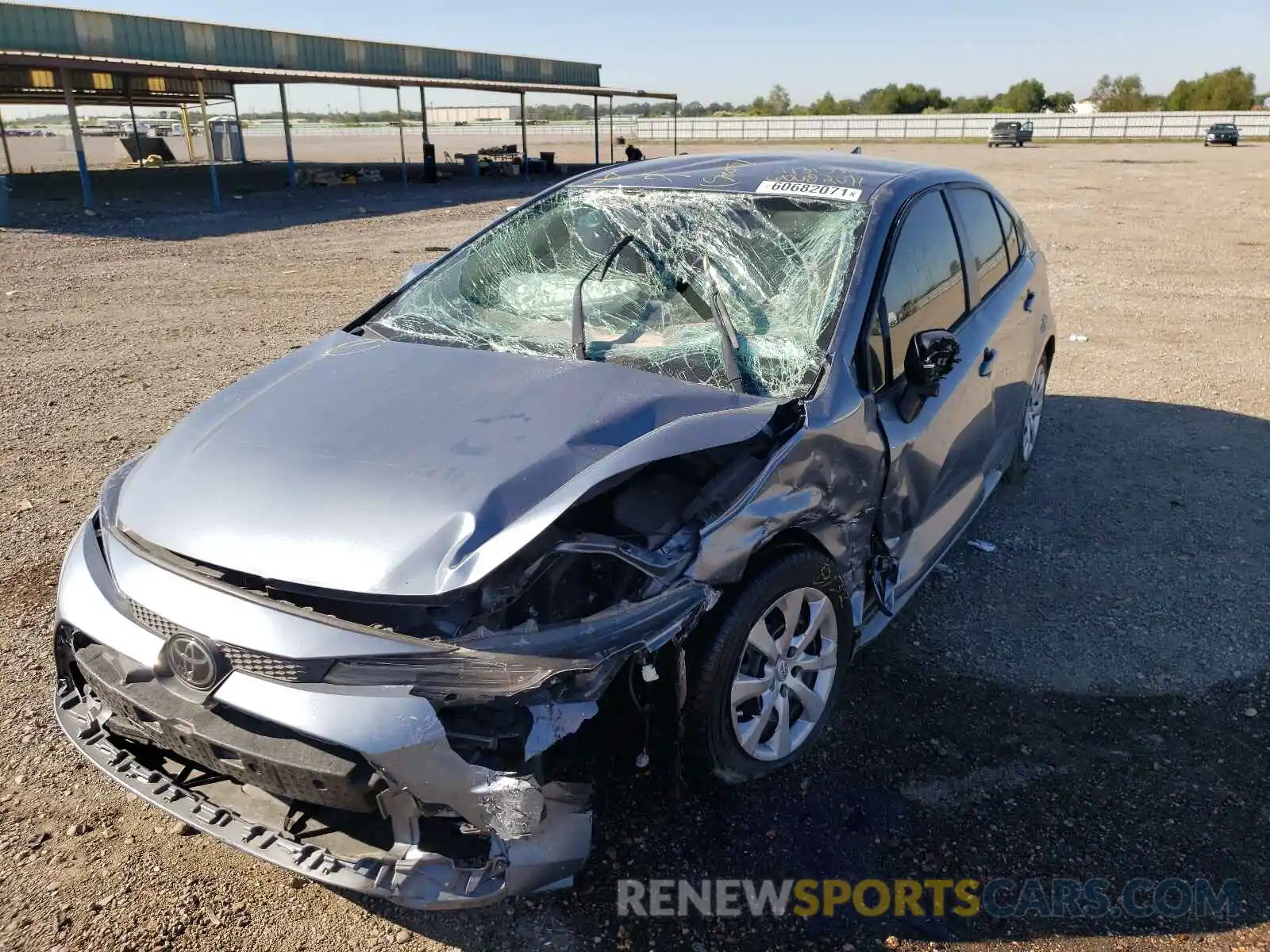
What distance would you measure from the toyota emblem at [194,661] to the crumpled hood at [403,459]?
20 cm

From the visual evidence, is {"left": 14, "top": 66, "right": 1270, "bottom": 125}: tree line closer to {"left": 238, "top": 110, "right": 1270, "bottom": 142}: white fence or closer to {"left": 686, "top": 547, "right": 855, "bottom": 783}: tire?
{"left": 238, "top": 110, "right": 1270, "bottom": 142}: white fence

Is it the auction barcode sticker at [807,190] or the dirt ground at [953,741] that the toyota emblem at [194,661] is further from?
the auction barcode sticker at [807,190]

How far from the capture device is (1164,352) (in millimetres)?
8094

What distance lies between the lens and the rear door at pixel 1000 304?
165 inches

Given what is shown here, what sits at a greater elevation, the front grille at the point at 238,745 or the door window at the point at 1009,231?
the door window at the point at 1009,231

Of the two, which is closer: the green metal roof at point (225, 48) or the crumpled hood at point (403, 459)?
the crumpled hood at point (403, 459)

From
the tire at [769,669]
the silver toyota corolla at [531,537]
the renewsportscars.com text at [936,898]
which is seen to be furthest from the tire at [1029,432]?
the renewsportscars.com text at [936,898]

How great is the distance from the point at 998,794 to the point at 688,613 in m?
1.29

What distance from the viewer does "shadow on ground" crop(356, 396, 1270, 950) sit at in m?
2.48

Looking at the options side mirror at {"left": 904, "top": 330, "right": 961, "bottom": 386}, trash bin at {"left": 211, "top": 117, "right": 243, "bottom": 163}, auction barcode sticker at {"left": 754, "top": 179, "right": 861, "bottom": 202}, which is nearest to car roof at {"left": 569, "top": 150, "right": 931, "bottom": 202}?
auction barcode sticker at {"left": 754, "top": 179, "right": 861, "bottom": 202}

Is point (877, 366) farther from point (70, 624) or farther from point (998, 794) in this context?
point (70, 624)

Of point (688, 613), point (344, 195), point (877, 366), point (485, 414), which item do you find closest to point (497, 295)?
point (485, 414)

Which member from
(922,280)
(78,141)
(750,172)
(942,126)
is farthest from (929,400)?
(942,126)

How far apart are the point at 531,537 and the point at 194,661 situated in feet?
2.77
